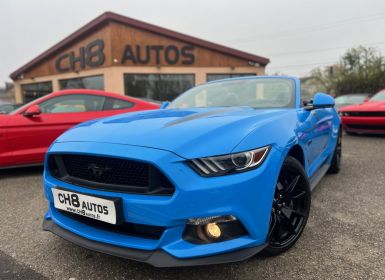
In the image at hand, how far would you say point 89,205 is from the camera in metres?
1.92

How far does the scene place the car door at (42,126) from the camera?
457 cm

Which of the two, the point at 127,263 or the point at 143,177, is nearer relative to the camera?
the point at 143,177

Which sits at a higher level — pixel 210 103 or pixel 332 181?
pixel 210 103

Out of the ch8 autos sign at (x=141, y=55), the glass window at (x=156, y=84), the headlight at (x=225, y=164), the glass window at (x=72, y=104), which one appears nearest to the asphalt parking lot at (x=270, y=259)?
the headlight at (x=225, y=164)

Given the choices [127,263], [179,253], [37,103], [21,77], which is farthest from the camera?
[21,77]

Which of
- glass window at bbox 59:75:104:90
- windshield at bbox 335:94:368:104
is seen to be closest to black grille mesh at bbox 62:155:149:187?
windshield at bbox 335:94:368:104

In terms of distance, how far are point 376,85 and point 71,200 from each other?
25263 millimetres

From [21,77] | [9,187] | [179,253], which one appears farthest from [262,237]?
[21,77]

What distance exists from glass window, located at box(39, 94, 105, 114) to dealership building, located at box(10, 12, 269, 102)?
1080 centimetres

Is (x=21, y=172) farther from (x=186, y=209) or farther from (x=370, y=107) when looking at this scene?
(x=370, y=107)

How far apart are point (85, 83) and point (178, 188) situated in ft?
55.8

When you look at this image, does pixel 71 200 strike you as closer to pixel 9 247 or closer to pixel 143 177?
pixel 143 177

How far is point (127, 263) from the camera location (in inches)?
85.9

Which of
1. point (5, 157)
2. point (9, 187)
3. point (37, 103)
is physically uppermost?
point (37, 103)
